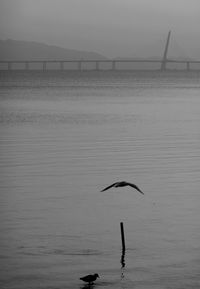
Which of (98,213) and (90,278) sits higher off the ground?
(98,213)

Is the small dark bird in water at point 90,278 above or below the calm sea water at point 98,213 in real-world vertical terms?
below

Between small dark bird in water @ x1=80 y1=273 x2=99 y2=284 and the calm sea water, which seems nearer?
small dark bird in water @ x1=80 y1=273 x2=99 y2=284

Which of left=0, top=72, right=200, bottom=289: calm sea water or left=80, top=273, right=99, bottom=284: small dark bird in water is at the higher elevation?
left=0, top=72, right=200, bottom=289: calm sea water

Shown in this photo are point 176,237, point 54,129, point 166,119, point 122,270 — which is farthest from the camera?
point 166,119

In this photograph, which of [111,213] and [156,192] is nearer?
[111,213]

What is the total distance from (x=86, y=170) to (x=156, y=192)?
13.2 feet

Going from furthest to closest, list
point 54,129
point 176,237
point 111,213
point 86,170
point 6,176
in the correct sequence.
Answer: point 54,129, point 86,170, point 6,176, point 111,213, point 176,237

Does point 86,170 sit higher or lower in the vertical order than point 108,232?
higher

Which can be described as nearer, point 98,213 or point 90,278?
point 90,278

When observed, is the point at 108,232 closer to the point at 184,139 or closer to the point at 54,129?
the point at 184,139

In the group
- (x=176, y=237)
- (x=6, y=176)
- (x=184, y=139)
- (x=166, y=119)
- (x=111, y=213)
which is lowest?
(x=176, y=237)

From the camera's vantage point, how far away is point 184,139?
35.1 m

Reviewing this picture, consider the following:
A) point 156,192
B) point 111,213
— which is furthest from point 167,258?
point 156,192

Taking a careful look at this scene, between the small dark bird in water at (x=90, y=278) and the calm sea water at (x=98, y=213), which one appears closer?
the small dark bird in water at (x=90, y=278)
